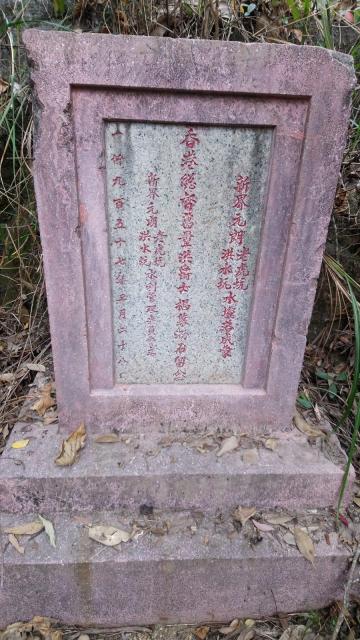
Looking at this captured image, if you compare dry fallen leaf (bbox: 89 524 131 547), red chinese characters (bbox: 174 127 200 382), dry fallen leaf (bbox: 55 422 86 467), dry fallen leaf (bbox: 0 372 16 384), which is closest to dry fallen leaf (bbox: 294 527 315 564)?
dry fallen leaf (bbox: 89 524 131 547)

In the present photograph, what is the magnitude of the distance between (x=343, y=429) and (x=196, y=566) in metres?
1.01

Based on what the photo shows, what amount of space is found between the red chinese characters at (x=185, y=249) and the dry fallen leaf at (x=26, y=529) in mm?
768

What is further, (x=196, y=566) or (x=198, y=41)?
(x=196, y=566)

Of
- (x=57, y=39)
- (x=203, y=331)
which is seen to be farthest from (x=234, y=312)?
(x=57, y=39)

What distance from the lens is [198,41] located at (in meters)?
1.25

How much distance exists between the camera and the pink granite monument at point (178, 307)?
1.29 meters

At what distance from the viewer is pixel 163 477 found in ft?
5.19

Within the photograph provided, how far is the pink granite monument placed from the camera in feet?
4.24

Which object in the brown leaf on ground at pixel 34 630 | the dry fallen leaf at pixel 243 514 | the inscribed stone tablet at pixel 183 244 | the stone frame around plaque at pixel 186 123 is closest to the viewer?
the stone frame around plaque at pixel 186 123

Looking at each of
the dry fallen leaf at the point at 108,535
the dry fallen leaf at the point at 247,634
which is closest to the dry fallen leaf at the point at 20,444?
the dry fallen leaf at the point at 108,535

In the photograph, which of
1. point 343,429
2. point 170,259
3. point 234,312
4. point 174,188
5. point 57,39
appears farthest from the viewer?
point 343,429

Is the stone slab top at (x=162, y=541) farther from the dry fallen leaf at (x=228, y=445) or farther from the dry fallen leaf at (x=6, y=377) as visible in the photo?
the dry fallen leaf at (x=6, y=377)

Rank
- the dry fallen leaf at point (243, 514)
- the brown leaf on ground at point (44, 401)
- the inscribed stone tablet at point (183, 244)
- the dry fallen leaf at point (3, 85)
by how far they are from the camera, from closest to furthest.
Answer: the inscribed stone tablet at point (183, 244)
the dry fallen leaf at point (243, 514)
the brown leaf on ground at point (44, 401)
the dry fallen leaf at point (3, 85)

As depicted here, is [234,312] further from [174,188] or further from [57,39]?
[57,39]
